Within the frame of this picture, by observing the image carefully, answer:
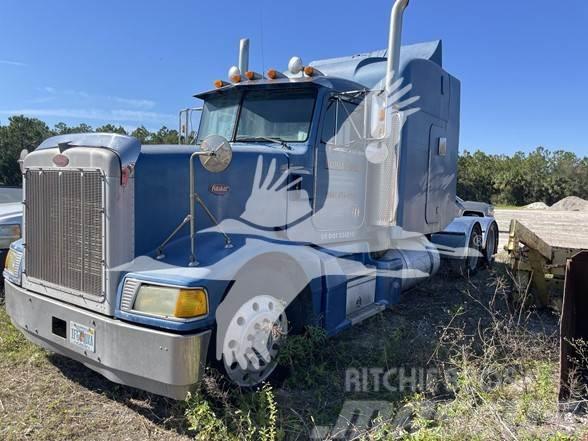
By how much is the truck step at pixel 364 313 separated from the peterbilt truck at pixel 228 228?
0.17ft

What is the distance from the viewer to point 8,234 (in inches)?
219

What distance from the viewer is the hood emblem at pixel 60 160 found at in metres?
3.26

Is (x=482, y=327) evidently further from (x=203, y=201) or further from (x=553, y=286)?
(x=203, y=201)

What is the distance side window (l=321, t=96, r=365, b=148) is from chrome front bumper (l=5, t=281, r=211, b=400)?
8.11 ft

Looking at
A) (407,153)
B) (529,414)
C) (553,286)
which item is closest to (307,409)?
(529,414)

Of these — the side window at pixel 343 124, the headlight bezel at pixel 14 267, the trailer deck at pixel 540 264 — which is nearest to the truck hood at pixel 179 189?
the side window at pixel 343 124

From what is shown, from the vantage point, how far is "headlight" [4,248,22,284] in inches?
150

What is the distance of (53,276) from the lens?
11.3ft

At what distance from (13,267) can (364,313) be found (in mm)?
3223

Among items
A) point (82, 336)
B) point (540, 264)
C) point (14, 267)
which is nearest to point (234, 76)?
point (14, 267)

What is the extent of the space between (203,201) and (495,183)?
43.2 m

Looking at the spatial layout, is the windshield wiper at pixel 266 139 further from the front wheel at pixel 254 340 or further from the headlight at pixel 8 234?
the headlight at pixel 8 234

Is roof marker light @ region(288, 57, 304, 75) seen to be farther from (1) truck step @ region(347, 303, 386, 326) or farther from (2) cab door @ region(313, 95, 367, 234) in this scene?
(1) truck step @ region(347, 303, 386, 326)

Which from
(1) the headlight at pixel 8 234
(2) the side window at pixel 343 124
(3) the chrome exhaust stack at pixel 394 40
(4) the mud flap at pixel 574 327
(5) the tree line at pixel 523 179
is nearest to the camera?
(4) the mud flap at pixel 574 327
